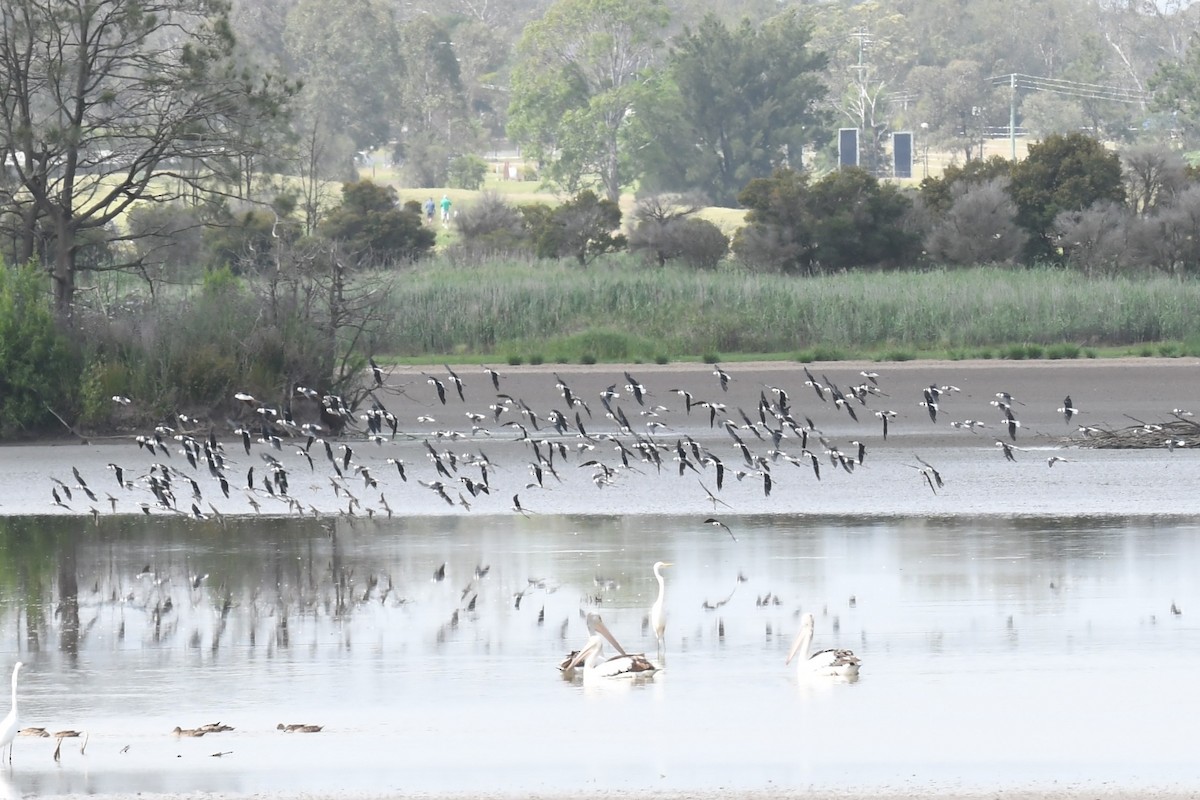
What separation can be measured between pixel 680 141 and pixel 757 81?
3.75m

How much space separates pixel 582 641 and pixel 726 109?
2476 inches

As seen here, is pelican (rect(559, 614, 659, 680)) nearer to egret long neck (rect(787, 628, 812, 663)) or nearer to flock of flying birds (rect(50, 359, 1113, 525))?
egret long neck (rect(787, 628, 812, 663))

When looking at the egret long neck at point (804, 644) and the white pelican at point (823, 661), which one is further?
the egret long neck at point (804, 644)

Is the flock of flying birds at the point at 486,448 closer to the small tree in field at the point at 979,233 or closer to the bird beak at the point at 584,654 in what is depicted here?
the bird beak at the point at 584,654

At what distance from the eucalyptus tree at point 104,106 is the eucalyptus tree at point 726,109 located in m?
47.5

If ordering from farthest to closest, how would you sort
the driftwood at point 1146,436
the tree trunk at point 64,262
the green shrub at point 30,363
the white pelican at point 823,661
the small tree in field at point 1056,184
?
the small tree in field at point 1056,184, the tree trunk at point 64,262, the green shrub at point 30,363, the driftwood at point 1146,436, the white pelican at point 823,661

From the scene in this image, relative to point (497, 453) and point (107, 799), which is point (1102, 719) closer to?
point (107, 799)

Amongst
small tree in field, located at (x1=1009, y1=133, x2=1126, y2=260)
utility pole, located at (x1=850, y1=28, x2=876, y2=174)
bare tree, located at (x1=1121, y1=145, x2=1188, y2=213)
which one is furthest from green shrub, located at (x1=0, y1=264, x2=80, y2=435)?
utility pole, located at (x1=850, y1=28, x2=876, y2=174)

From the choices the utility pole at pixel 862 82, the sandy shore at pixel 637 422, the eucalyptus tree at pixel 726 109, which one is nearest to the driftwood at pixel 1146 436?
the sandy shore at pixel 637 422

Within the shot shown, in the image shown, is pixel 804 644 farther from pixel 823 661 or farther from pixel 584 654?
pixel 584 654

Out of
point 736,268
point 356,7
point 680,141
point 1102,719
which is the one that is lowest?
point 1102,719

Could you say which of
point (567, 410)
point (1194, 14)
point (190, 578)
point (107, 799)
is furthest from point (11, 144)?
point (1194, 14)

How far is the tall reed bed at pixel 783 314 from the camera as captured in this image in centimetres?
2997

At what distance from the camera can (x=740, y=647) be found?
10.1 meters
